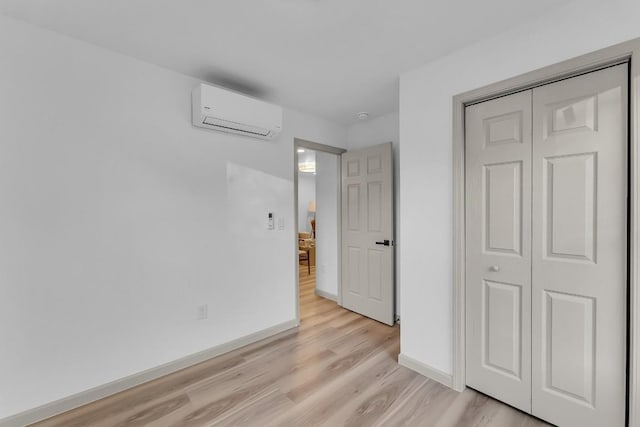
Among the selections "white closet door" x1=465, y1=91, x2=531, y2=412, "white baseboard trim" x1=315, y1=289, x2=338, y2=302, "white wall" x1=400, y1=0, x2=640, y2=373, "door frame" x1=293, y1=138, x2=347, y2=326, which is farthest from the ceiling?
"white baseboard trim" x1=315, y1=289, x2=338, y2=302

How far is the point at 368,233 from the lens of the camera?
3.45m

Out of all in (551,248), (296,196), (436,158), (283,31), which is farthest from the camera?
(296,196)

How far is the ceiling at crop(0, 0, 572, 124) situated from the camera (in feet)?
5.33

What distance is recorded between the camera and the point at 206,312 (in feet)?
8.29

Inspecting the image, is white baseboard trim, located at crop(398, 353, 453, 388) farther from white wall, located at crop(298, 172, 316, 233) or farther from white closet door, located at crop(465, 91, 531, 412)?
white wall, located at crop(298, 172, 316, 233)

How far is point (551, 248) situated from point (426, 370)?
1.26m

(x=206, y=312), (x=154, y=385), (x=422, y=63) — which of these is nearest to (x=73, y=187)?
(x=206, y=312)

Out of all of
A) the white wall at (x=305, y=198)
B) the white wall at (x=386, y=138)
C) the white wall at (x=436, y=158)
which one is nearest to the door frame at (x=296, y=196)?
the white wall at (x=386, y=138)

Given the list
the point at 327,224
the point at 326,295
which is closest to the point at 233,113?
the point at 327,224

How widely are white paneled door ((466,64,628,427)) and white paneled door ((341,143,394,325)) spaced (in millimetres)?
1222

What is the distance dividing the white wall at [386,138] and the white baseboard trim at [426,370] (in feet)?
3.05

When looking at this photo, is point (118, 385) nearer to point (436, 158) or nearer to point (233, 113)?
point (233, 113)

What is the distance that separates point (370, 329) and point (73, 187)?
9.38ft

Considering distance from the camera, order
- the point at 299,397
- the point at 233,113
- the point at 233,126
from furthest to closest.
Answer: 1. the point at 233,126
2. the point at 233,113
3. the point at 299,397
